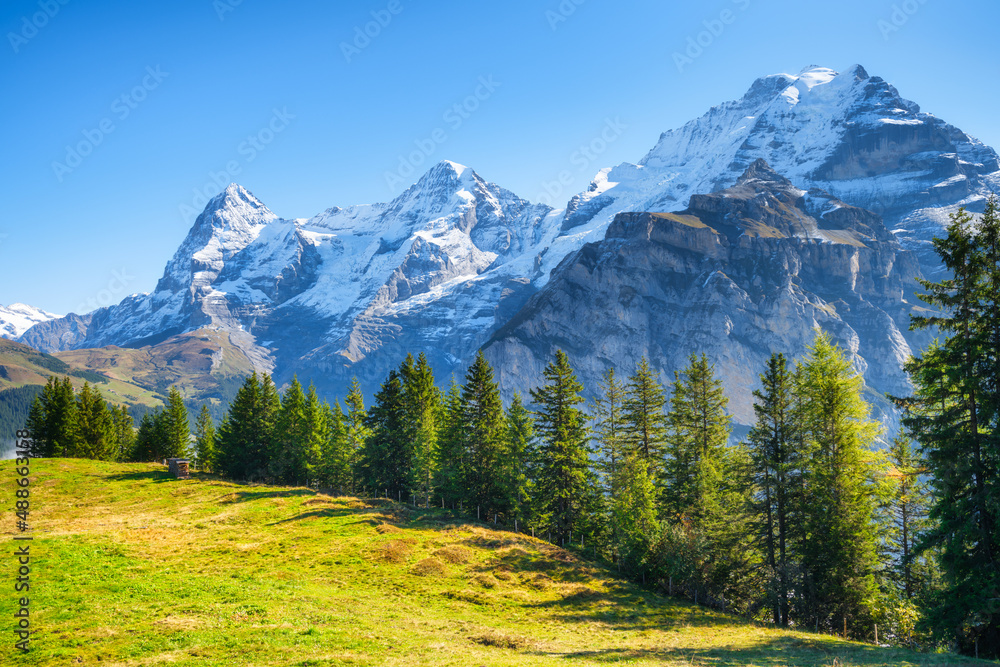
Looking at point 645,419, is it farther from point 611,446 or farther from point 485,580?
point 485,580

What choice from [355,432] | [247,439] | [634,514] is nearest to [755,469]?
[634,514]

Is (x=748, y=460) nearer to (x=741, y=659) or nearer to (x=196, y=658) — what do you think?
(x=741, y=659)

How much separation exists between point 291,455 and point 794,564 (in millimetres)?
67391

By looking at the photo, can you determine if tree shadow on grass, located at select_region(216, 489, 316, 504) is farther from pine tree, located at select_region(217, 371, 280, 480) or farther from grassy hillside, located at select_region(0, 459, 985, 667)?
pine tree, located at select_region(217, 371, 280, 480)

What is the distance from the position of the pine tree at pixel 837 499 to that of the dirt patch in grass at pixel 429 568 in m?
26.2

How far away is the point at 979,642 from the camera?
91.6 feet

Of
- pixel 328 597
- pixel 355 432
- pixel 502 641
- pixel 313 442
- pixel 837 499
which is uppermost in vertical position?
pixel 355 432

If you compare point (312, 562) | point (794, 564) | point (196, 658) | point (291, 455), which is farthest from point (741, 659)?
point (291, 455)

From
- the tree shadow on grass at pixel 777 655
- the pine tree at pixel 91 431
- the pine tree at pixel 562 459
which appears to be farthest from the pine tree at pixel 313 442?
the tree shadow on grass at pixel 777 655

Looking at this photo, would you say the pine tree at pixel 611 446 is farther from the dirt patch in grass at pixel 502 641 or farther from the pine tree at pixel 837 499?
the dirt patch in grass at pixel 502 641

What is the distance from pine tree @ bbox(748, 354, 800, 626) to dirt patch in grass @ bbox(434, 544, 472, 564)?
2304cm

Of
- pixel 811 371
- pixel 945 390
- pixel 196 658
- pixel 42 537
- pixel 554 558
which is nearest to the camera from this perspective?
pixel 196 658

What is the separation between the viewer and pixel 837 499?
132ft

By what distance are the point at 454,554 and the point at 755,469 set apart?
970 inches
